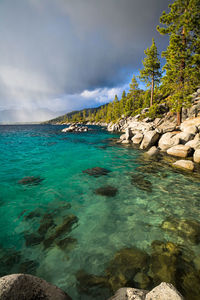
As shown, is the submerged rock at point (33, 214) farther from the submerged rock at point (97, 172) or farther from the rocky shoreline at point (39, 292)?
the submerged rock at point (97, 172)

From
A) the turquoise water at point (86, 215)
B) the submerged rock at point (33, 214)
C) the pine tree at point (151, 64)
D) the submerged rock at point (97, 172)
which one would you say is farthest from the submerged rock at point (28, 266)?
the pine tree at point (151, 64)

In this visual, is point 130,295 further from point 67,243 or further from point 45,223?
point 45,223

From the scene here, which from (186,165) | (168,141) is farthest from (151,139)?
(186,165)

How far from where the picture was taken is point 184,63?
1769 centimetres

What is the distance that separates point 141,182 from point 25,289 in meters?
6.93

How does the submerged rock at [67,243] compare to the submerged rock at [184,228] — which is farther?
the submerged rock at [184,228]

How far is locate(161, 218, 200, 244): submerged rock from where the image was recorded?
3960mm

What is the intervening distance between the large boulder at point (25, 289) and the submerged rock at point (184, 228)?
371 centimetres

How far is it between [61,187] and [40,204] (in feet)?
5.48

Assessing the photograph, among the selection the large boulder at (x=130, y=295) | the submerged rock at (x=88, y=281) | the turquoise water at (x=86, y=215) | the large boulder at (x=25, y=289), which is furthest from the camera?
the turquoise water at (x=86, y=215)

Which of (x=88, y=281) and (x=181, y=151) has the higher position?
(x=181, y=151)

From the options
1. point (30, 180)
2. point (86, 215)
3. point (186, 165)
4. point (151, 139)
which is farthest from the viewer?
point (151, 139)

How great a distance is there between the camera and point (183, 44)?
16844mm

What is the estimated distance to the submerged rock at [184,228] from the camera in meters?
3.96
